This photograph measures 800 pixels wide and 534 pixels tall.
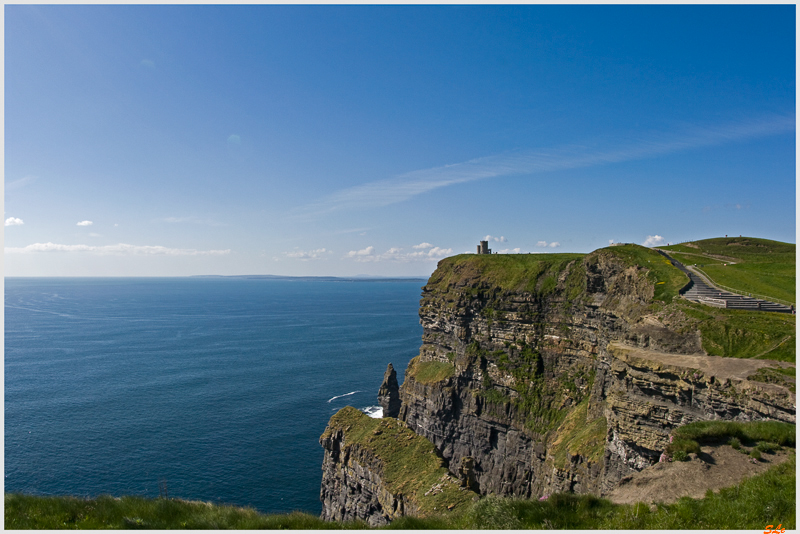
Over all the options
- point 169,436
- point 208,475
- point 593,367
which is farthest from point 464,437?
point 169,436

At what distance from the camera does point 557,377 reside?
5494 cm

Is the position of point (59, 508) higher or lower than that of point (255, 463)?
higher

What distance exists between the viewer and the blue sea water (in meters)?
59.6

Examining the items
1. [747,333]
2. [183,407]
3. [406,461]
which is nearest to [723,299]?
[747,333]

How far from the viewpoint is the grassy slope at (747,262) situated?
41156 millimetres

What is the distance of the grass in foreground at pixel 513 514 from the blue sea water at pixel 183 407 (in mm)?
38371

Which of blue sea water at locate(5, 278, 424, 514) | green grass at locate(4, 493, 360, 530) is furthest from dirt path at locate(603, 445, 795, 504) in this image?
blue sea water at locate(5, 278, 424, 514)

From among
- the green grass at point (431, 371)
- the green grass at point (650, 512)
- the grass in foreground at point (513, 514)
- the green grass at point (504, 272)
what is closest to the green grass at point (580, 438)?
the green grass at point (504, 272)

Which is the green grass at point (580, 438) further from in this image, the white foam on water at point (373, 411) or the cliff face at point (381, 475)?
the white foam on water at point (373, 411)

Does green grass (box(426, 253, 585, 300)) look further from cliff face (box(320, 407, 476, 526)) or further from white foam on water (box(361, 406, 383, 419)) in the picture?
cliff face (box(320, 407, 476, 526))

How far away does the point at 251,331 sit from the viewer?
171m

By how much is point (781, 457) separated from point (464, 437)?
1815 inches

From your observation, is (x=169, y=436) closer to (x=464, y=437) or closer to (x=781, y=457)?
(x=464, y=437)

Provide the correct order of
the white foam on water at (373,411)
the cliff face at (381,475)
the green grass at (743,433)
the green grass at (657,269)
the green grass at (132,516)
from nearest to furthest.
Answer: the green grass at (132,516) → the green grass at (743,433) → the cliff face at (381,475) → the green grass at (657,269) → the white foam on water at (373,411)
